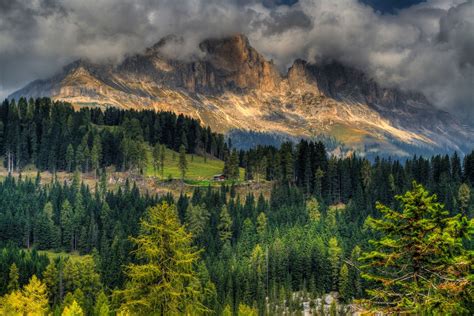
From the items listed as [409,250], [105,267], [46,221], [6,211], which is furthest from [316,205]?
[409,250]

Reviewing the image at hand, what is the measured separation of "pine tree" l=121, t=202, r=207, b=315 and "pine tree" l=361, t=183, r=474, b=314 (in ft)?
59.1

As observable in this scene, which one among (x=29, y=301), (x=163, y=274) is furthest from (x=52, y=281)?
(x=163, y=274)

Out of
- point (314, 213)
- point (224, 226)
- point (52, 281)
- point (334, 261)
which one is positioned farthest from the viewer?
point (314, 213)

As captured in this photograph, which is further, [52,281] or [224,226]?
[224,226]

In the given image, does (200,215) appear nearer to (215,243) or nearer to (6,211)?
(215,243)

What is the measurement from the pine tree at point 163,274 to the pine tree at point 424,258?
59.1 feet

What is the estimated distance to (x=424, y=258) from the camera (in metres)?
24.2

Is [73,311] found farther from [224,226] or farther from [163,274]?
[224,226]

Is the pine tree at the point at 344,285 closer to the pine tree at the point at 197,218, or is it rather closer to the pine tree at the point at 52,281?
the pine tree at the point at 197,218

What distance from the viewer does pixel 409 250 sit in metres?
24.0

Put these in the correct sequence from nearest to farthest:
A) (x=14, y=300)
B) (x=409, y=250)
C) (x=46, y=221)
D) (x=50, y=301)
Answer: (x=409, y=250) → (x=14, y=300) → (x=50, y=301) → (x=46, y=221)

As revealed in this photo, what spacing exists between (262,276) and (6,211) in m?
99.2

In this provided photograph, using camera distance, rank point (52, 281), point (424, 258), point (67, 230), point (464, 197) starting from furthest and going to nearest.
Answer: point (464, 197) → point (67, 230) → point (52, 281) → point (424, 258)

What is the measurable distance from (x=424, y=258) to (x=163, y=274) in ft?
67.5
